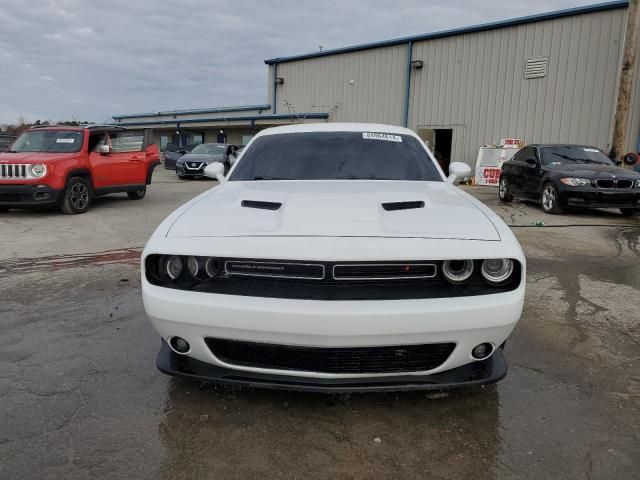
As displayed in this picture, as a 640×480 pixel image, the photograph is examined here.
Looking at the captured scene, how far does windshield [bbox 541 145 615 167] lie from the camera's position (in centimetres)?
1009

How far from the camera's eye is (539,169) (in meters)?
10.1

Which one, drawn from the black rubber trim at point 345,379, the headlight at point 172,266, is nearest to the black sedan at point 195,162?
the headlight at point 172,266

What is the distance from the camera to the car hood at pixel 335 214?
229 centimetres

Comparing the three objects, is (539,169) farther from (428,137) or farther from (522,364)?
(428,137)

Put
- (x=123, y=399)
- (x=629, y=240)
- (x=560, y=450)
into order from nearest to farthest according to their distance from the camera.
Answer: (x=560, y=450), (x=123, y=399), (x=629, y=240)

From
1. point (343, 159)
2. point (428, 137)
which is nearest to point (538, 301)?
point (343, 159)

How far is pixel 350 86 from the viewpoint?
78.2ft

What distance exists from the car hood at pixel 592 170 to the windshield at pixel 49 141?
9241 millimetres

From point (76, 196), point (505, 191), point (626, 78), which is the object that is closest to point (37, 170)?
point (76, 196)

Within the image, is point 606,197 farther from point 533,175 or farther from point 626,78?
point 626,78

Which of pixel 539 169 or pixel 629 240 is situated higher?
pixel 539 169

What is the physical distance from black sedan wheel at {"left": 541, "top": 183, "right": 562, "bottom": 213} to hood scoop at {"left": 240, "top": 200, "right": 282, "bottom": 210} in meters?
8.16

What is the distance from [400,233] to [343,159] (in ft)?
5.10

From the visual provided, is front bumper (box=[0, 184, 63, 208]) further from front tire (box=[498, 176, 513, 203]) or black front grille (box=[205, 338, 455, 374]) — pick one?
front tire (box=[498, 176, 513, 203])
